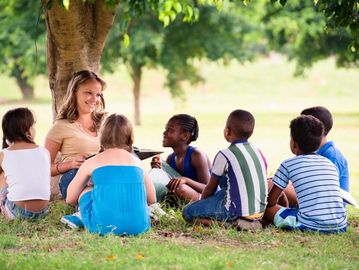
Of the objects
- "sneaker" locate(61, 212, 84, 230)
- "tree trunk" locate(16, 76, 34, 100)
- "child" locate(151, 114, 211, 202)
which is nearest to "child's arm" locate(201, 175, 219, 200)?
"child" locate(151, 114, 211, 202)

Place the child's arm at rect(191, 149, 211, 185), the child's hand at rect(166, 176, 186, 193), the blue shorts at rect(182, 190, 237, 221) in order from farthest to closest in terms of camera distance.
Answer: the child's arm at rect(191, 149, 211, 185), the child's hand at rect(166, 176, 186, 193), the blue shorts at rect(182, 190, 237, 221)

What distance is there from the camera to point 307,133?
678 cm

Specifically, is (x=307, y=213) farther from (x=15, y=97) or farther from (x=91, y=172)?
(x=15, y=97)

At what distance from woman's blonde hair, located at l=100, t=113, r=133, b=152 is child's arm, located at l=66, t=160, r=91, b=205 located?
0.25m

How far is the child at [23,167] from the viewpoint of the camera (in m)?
7.00

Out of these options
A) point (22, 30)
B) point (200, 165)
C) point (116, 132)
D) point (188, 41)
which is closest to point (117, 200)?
point (116, 132)

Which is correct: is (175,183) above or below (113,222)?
above

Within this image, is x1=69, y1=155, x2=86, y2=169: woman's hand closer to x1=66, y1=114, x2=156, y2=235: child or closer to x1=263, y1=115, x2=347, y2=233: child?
x1=66, y1=114, x2=156, y2=235: child

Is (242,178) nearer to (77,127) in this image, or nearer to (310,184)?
(310,184)

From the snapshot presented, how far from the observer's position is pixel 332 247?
613cm

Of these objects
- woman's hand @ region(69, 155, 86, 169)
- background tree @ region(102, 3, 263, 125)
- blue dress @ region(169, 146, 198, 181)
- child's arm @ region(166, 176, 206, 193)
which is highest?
background tree @ region(102, 3, 263, 125)

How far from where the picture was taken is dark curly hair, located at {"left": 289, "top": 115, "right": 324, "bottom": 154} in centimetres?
677

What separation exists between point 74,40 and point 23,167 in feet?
6.74

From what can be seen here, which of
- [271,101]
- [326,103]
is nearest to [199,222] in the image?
[326,103]
